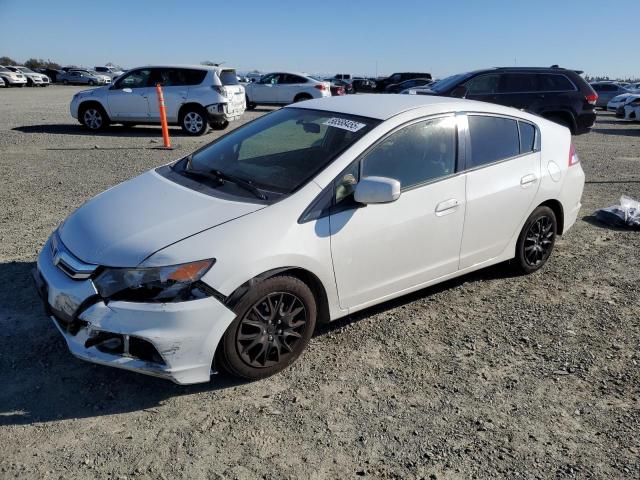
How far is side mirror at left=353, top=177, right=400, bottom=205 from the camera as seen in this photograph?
10.6ft

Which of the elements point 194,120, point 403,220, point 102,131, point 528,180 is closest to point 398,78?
point 194,120

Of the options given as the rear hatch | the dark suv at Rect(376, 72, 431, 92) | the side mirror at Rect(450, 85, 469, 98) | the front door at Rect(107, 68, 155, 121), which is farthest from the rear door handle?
the dark suv at Rect(376, 72, 431, 92)

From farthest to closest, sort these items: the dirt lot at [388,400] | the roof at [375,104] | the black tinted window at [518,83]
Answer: the black tinted window at [518,83] < the roof at [375,104] < the dirt lot at [388,400]

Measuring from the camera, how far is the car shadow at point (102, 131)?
13.4 m

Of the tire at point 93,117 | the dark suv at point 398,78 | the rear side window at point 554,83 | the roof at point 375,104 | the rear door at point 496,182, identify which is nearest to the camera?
the roof at point 375,104

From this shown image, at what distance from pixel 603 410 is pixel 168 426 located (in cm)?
244

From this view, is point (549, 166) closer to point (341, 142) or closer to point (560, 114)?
point (341, 142)

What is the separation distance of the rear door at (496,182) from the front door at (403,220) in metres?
0.15

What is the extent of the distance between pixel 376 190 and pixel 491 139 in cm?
154

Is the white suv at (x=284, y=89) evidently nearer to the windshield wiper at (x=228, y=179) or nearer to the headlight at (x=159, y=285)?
the windshield wiper at (x=228, y=179)

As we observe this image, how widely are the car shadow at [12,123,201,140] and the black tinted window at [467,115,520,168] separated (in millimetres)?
10274

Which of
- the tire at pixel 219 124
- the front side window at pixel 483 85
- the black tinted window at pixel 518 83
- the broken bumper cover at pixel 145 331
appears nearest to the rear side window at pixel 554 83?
the black tinted window at pixel 518 83

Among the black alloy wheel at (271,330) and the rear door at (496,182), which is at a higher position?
the rear door at (496,182)

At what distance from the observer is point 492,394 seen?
125 inches
